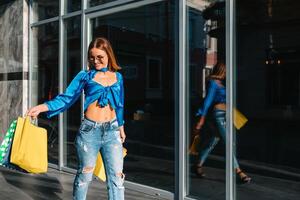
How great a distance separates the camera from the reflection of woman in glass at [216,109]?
5645 millimetres

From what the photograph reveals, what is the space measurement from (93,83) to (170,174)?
2.35m

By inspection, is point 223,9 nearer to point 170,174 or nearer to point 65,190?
point 170,174

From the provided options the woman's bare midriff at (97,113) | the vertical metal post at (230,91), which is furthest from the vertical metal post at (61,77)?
the woman's bare midriff at (97,113)

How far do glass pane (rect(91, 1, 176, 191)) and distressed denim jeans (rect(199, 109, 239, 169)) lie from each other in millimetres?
516

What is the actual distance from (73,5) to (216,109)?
351 cm

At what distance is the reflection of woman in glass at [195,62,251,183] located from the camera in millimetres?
5645

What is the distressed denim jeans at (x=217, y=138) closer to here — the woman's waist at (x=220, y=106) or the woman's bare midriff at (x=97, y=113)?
the woman's waist at (x=220, y=106)

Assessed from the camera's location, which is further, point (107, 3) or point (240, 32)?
point (107, 3)

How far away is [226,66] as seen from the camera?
5559mm

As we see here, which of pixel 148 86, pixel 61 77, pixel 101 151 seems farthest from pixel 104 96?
pixel 61 77

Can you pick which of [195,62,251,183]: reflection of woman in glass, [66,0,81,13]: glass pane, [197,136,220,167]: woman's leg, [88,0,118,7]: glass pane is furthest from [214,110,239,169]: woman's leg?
[66,0,81,13]: glass pane

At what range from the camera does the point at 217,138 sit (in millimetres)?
5852

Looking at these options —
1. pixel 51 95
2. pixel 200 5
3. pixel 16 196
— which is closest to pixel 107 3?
pixel 200 5

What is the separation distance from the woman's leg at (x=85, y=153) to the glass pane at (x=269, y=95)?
1795 millimetres
